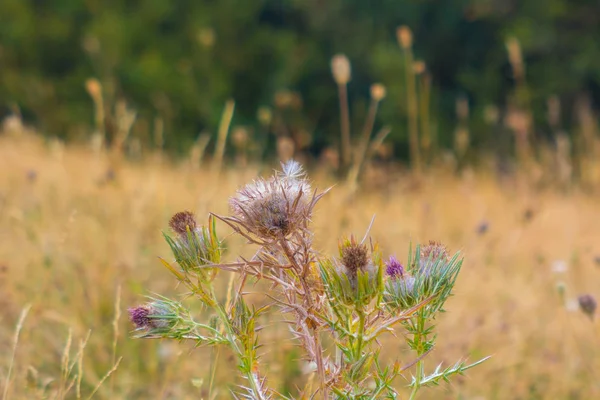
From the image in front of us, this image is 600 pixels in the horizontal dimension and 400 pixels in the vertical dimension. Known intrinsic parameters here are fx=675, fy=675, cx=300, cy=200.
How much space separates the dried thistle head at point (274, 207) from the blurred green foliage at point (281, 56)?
10038 mm

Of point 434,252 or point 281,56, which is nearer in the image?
point 434,252

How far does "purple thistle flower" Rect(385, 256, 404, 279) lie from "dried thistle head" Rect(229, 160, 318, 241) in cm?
13

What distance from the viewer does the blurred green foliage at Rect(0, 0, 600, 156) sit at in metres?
11.3

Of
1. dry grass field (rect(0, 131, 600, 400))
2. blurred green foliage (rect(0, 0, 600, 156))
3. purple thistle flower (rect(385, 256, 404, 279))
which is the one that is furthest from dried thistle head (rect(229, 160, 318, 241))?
blurred green foliage (rect(0, 0, 600, 156))

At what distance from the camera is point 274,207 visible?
746 millimetres

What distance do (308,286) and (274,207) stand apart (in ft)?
0.34

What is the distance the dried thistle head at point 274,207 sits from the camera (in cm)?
74

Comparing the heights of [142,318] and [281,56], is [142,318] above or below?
below

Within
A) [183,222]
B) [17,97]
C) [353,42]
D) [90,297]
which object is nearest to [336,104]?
[353,42]

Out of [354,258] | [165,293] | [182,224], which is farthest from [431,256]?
[165,293]

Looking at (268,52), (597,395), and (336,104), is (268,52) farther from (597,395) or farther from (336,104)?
(597,395)

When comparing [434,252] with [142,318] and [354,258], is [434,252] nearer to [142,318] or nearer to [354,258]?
[354,258]

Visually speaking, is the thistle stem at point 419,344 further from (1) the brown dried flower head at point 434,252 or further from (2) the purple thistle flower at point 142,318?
(2) the purple thistle flower at point 142,318

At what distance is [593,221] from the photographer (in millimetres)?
4883
